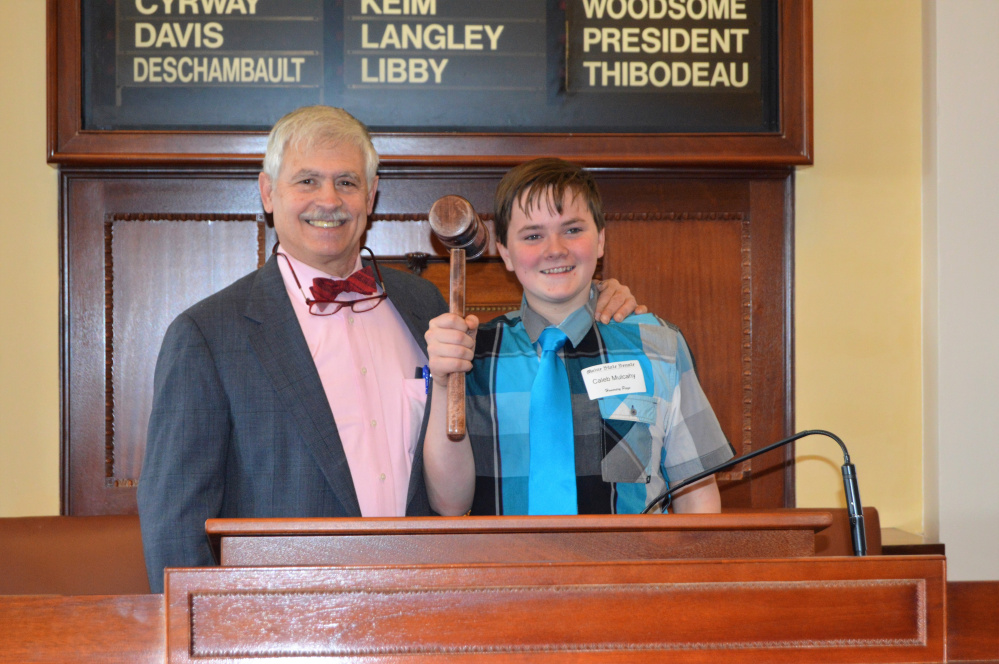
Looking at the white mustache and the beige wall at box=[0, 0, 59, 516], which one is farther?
the beige wall at box=[0, 0, 59, 516]

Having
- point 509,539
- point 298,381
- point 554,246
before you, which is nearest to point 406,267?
point 298,381

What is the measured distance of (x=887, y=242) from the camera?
94.6 inches

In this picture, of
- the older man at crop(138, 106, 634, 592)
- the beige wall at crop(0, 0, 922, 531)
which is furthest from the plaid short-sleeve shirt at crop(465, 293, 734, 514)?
the beige wall at crop(0, 0, 922, 531)

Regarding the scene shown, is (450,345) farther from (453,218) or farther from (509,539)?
(509,539)

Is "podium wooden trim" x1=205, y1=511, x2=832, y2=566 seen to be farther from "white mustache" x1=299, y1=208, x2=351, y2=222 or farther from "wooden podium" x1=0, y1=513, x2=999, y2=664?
"white mustache" x1=299, y1=208, x2=351, y2=222

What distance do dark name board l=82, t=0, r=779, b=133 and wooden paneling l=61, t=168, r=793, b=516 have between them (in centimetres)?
15

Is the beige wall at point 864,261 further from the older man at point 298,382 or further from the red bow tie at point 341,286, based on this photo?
the red bow tie at point 341,286

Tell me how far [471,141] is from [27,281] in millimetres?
1192

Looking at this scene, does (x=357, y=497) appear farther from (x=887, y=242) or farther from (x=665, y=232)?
(x=887, y=242)

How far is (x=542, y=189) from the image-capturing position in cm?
163

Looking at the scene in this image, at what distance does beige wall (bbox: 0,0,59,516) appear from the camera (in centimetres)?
226

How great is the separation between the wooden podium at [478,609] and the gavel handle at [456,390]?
0.39 m

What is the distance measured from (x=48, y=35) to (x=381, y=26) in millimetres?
808

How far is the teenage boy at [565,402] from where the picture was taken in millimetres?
1547
